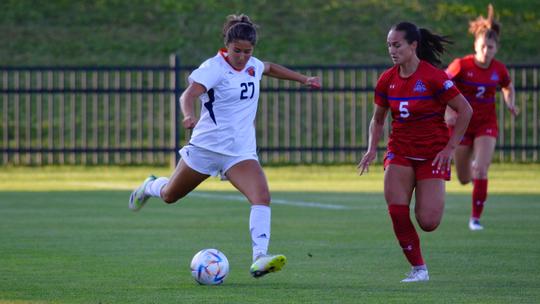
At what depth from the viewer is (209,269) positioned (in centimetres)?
909

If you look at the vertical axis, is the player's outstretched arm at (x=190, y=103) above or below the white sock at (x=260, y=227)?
above

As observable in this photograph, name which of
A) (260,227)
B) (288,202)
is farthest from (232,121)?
(288,202)

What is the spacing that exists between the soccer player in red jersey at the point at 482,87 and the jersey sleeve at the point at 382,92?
4.26 metres

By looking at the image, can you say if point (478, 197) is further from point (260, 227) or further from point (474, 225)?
point (260, 227)

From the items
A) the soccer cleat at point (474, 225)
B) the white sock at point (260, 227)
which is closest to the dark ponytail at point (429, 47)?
the white sock at point (260, 227)

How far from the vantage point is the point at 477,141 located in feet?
47.7

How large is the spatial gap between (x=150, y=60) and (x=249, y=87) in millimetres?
22744

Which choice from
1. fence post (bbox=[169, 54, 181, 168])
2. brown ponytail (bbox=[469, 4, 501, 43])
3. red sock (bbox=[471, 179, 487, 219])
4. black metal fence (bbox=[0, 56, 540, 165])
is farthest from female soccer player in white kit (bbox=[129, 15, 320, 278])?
fence post (bbox=[169, 54, 181, 168])

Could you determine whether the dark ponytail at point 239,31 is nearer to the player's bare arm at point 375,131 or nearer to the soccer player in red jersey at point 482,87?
the player's bare arm at point 375,131

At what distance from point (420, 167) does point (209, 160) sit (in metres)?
1.62

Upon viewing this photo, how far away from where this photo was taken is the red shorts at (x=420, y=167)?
962 centimetres

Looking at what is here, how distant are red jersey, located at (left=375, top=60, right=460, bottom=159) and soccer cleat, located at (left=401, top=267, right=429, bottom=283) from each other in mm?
874

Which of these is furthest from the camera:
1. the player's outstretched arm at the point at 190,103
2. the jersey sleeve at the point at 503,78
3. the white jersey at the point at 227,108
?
the jersey sleeve at the point at 503,78

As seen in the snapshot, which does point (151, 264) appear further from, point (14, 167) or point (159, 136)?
point (159, 136)
